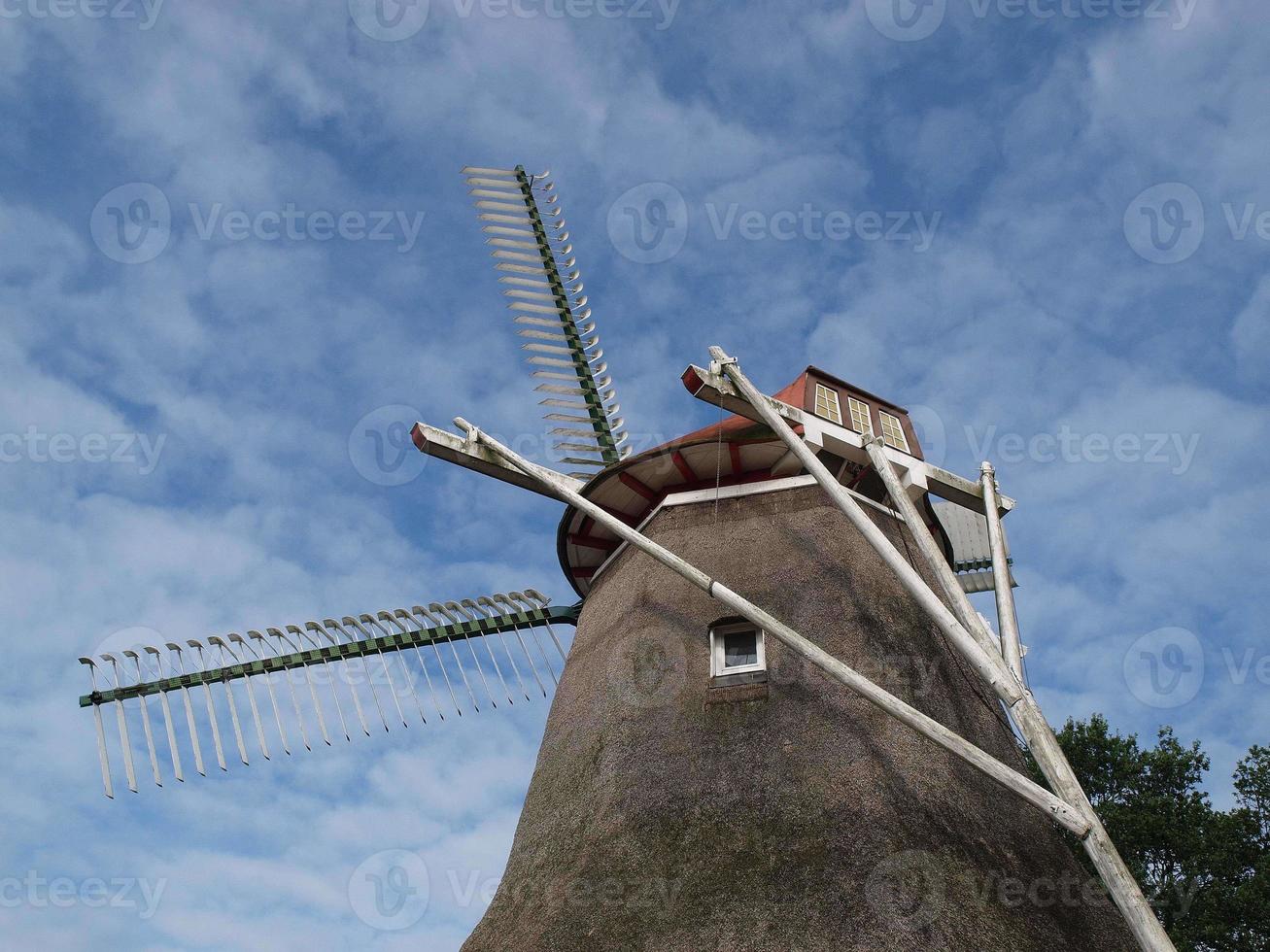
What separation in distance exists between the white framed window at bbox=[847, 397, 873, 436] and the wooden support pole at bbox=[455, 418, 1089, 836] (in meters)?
2.83

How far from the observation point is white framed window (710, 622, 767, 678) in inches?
359

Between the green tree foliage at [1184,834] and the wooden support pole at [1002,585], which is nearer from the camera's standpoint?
the wooden support pole at [1002,585]

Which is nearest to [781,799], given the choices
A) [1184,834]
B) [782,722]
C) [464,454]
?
[782,722]

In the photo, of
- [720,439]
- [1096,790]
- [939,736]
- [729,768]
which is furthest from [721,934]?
[1096,790]

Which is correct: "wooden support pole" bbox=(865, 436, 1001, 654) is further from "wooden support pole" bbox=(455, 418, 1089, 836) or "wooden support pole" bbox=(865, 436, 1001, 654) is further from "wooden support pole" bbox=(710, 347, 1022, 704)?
"wooden support pole" bbox=(455, 418, 1089, 836)

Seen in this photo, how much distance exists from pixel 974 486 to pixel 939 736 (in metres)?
4.08

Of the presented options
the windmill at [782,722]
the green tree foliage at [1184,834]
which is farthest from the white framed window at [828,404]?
the green tree foliage at [1184,834]

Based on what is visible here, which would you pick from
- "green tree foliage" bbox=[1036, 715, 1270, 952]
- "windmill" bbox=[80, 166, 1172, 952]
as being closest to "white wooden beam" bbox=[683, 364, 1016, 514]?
"windmill" bbox=[80, 166, 1172, 952]

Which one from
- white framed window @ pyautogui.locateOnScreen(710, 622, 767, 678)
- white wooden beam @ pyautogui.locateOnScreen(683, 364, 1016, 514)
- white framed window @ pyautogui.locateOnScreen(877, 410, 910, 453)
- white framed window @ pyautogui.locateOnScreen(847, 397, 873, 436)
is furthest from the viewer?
white framed window @ pyautogui.locateOnScreen(877, 410, 910, 453)

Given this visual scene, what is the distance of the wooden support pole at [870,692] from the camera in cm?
659

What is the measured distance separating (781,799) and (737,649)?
1.74 metres

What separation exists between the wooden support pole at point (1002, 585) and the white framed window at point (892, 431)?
1.11 m

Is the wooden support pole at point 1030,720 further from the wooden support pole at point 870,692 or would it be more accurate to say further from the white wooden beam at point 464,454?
the white wooden beam at point 464,454

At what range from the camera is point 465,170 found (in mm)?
15594
